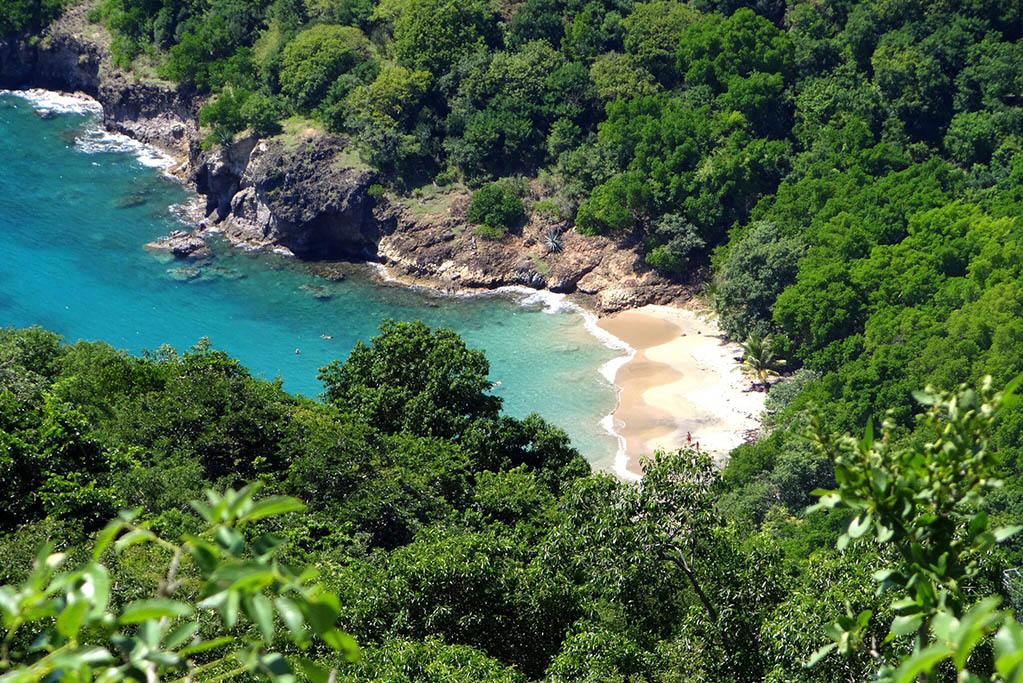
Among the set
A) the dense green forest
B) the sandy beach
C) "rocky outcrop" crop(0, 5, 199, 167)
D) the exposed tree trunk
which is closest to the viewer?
the dense green forest

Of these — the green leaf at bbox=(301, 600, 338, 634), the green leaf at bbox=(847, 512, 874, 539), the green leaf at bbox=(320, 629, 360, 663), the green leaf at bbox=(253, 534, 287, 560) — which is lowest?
the green leaf at bbox=(320, 629, 360, 663)

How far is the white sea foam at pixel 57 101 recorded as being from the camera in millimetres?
86125

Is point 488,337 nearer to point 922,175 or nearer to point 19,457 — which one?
point 922,175

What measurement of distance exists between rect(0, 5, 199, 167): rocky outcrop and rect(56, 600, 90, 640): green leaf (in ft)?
235

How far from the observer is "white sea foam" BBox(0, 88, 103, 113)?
283ft

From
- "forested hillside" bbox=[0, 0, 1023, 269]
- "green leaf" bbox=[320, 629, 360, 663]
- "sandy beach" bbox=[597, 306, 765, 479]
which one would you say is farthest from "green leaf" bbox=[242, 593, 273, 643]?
"forested hillside" bbox=[0, 0, 1023, 269]

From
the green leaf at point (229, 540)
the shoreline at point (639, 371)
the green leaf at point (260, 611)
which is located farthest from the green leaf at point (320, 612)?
the shoreline at point (639, 371)

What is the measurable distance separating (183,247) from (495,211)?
56.9ft

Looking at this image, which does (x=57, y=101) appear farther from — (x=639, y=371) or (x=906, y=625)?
(x=906, y=625)

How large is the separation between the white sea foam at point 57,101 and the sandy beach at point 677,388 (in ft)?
152

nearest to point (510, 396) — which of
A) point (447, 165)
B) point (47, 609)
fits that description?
point (447, 165)

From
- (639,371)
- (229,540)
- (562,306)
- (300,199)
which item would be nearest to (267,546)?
(229,540)

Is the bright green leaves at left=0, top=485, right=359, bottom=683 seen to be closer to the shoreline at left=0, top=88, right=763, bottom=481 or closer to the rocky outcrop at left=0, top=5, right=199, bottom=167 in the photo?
the shoreline at left=0, top=88, right=763, bottom=481

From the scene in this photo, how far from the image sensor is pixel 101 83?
83.0m
